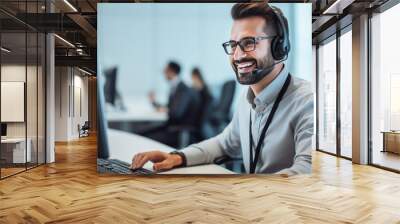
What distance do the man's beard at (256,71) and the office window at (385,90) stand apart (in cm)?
276

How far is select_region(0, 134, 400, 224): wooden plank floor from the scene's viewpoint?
14.0 feet

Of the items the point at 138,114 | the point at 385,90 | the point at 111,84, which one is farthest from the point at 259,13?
the point at 385,90

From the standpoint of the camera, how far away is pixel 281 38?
22.4 ft

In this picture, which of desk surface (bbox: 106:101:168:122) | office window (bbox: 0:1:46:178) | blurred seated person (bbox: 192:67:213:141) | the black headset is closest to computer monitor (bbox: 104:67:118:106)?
desk surface (bbox: 106:101:168:122)

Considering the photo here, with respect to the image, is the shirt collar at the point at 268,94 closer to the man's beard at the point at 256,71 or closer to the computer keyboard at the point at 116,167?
the man's beard at the point at 256,71

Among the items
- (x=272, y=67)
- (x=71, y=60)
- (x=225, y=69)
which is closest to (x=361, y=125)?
(x=272, y=67)

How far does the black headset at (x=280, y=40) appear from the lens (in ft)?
22.2

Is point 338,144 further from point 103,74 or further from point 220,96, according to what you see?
point 103,74

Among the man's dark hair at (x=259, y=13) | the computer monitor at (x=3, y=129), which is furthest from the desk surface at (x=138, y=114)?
the man's dark hair at (x=259, y=13)

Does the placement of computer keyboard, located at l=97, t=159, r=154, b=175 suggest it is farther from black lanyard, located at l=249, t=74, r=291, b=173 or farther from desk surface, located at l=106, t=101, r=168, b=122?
black lanyard, located at l=249, t=74, r=291, b=173

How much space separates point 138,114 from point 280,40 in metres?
2.76

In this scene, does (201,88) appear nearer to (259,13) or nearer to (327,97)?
(259,13)

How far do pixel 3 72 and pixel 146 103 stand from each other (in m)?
2.50

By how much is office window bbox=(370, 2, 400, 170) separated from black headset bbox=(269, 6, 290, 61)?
2446mm
